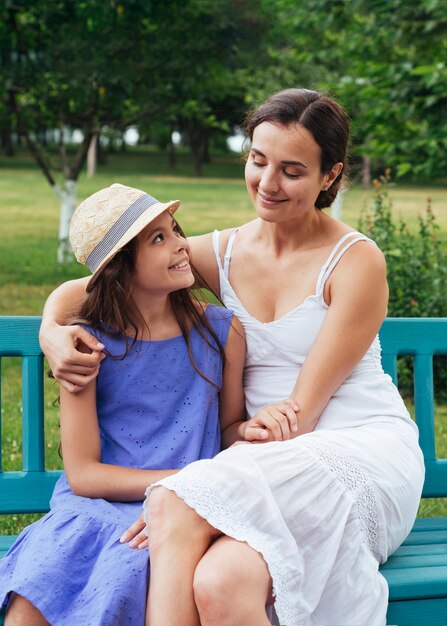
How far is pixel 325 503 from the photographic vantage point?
264 cm

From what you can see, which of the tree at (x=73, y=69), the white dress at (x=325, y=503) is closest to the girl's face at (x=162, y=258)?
the white dress at (x=325, y=503)

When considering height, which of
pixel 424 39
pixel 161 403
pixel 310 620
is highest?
pixel 424 39

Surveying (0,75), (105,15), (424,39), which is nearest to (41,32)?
(0,75)

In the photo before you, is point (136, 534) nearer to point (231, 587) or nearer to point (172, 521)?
point (172, 521)

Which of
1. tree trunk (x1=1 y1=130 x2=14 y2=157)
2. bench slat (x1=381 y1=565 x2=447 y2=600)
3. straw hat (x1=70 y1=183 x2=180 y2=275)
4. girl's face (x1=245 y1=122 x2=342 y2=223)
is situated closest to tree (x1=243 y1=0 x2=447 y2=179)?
girl's face (x1=245 y1=122 x2=342 y2=223)

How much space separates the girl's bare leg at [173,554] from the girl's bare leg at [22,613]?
319 mm

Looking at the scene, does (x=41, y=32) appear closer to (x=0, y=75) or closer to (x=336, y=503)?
(x=0, y=75)

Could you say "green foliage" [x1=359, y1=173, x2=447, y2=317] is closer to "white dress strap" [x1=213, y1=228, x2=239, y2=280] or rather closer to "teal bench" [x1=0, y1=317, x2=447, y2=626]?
"teal bench" [x1=0, y1=317, x2=447, y2=626]

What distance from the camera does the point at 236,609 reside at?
2.36 m

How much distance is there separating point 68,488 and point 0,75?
8.25m

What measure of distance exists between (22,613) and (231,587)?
23.2 inches

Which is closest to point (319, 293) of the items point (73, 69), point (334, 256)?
point (334, 256)

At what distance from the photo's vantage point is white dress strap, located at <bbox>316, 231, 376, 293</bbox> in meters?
3.09

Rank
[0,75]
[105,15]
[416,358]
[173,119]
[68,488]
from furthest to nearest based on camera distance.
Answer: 1. [173,119]
2. [0,75]
3. [105,15]
4. [416,358]
5. [68,488]
